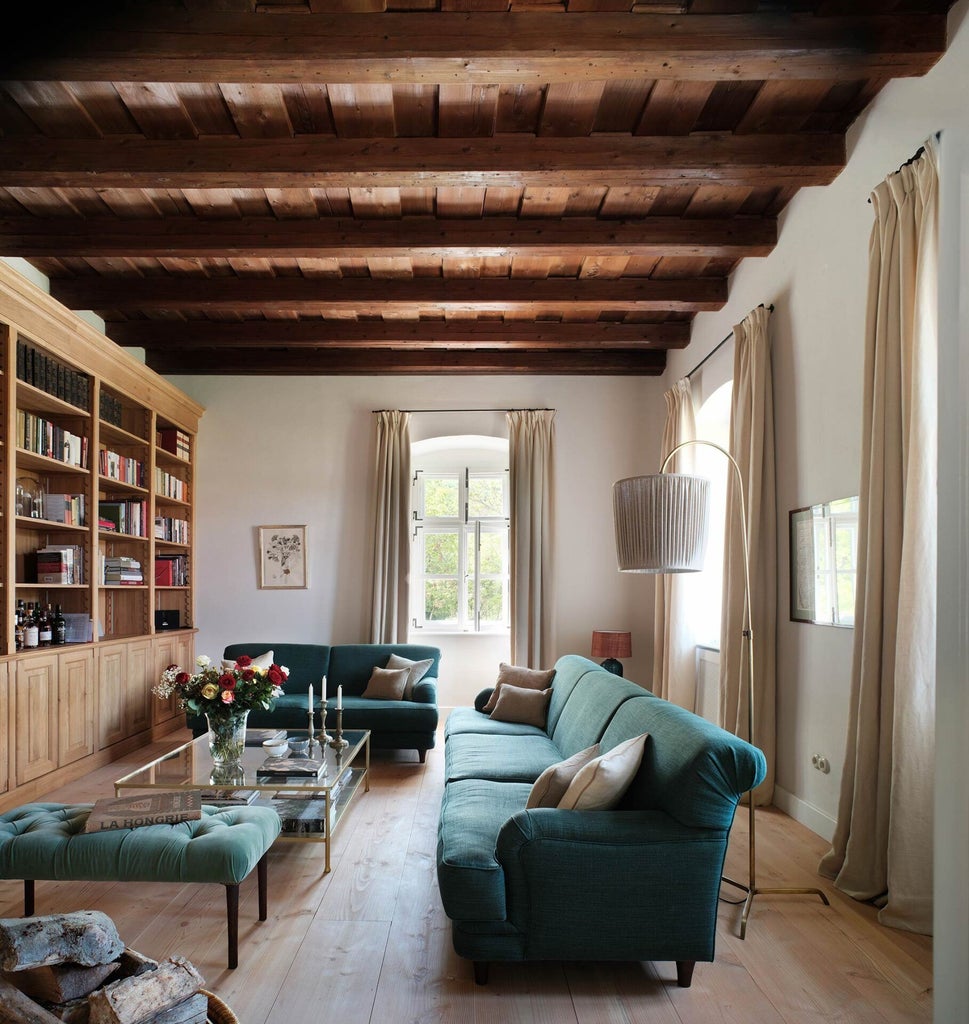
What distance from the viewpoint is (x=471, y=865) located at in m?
2.44

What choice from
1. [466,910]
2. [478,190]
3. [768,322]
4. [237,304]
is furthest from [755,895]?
[237,304]

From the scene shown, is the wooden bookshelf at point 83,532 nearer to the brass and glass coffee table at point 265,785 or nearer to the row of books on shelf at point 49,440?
the row of books on shelf at point 49,440

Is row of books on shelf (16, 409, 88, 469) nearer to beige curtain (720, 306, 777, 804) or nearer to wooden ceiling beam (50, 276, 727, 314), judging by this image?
wooden ceiling beam (50, 276, 727, 314)

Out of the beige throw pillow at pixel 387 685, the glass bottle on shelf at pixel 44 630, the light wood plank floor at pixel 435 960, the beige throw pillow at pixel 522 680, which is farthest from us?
the beige throw pillow at pixel 387 685

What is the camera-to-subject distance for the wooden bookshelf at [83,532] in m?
4.40

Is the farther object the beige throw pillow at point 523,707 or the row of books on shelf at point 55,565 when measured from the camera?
the row of books on shelf at point 55,565

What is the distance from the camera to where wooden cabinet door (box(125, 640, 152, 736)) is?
5.85 m

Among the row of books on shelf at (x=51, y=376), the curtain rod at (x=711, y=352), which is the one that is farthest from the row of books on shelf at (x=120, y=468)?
the curtain rod at (x=711, y=352)

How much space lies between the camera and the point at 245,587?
732 cm

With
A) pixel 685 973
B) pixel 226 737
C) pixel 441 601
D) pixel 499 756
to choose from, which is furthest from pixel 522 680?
pixel 685 973

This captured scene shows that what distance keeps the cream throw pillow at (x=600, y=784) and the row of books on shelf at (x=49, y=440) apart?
12.2ft

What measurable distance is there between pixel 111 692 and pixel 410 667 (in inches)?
83.9

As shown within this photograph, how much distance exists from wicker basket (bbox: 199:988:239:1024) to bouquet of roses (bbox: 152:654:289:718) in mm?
2046

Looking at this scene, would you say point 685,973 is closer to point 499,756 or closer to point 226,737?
point 499,756
